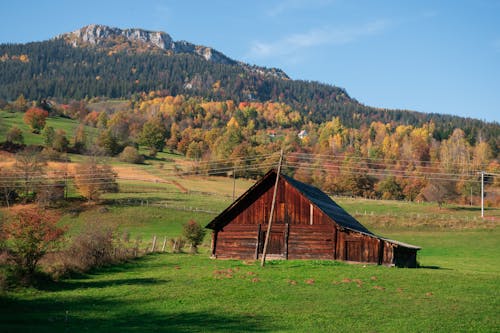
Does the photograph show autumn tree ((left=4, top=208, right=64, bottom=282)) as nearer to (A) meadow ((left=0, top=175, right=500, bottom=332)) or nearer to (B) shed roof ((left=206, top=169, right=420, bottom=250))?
(A) meadow ((left=0, top=175, right=500, bottom=332))

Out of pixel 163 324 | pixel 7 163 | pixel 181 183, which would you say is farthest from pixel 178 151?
pixel 163 324

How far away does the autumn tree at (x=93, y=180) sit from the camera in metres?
86.4

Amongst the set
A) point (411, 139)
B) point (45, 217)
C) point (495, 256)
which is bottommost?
point (495, 256)

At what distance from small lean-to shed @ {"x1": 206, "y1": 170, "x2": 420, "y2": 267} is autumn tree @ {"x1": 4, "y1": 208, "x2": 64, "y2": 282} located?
16.8m

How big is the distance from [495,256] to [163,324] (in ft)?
140

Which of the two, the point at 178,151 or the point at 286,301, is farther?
the point at 178,151

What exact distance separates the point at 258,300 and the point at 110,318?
6970 millimetres

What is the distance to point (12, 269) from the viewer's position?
29469 millimetres

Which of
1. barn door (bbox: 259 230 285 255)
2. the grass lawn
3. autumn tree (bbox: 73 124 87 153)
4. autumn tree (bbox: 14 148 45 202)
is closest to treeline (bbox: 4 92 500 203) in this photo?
autumn tree (bbox: 73 124 87 153)

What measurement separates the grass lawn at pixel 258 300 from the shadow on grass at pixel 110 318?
0.04m

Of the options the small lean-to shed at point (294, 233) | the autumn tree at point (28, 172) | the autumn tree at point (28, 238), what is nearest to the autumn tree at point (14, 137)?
the autumn tree at point (28, 172)

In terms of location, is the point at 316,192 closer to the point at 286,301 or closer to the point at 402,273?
the point at 402,273

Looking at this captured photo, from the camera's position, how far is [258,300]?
1045 inches

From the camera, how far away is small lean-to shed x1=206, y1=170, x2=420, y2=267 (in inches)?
1617
